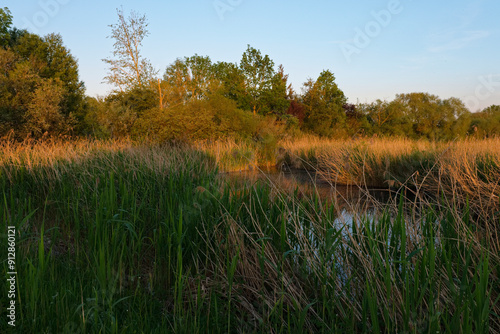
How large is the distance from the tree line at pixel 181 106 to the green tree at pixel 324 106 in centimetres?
7

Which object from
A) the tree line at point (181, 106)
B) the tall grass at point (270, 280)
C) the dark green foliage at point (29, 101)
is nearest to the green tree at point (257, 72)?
the tree line at point (181, 106)

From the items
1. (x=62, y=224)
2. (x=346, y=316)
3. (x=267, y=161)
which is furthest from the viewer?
(x=267, y=161)

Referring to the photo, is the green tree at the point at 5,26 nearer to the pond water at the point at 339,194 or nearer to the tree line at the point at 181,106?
the tree line at the point at 181,106

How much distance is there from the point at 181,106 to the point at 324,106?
11400 mm

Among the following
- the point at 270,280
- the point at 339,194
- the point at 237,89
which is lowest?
the point at 270,280

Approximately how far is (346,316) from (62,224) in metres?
3.31

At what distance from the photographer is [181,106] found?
53.2 ft

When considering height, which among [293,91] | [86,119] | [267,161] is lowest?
[267,161]

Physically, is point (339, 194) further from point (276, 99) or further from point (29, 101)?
point (276, 99)

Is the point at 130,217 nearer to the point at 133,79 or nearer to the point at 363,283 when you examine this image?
the point at 363,283

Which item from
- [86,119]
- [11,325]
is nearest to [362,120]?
[86,119]

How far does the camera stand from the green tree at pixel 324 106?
76.5ft

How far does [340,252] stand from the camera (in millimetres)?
2594

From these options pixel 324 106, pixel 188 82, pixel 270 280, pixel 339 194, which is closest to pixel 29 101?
pixel 188 82
